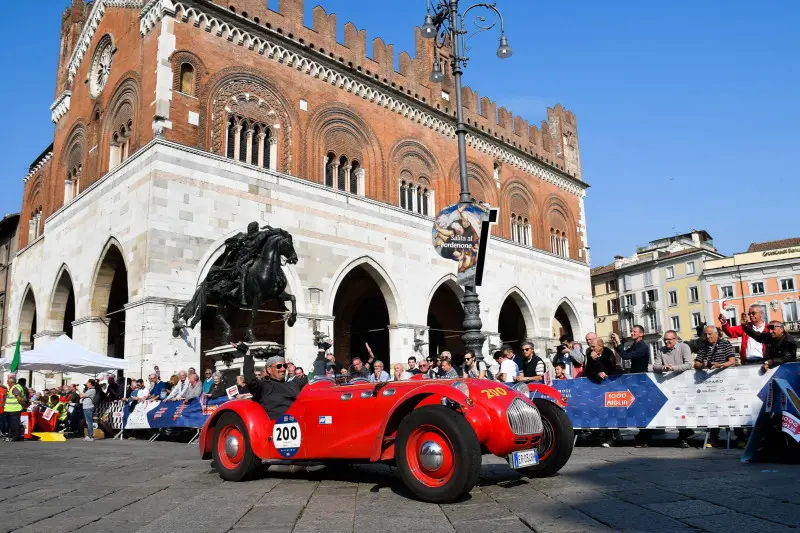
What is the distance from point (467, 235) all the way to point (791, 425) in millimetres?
5251

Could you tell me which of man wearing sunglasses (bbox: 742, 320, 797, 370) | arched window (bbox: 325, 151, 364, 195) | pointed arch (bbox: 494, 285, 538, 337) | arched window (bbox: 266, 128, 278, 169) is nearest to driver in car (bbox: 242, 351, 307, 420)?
man wearing sunglasses (bbox: 742, 320, 797, 370)

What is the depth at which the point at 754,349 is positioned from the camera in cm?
770

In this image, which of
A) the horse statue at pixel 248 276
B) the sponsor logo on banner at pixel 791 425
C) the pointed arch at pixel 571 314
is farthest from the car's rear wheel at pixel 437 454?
the pointed arch at pixel 571 314

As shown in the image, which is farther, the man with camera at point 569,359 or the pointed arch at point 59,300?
the pointed arch at point 59,300

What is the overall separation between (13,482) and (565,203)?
1003 inches

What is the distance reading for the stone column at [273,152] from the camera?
680 inches

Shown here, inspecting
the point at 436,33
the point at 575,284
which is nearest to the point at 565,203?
the point at 575,284

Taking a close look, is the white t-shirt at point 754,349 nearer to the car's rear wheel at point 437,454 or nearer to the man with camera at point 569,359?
the man with camera at point 569,359

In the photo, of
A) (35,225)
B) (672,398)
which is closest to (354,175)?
(35,225)

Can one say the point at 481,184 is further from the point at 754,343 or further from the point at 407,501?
the point at 407,501

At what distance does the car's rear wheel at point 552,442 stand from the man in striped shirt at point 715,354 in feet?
10.7

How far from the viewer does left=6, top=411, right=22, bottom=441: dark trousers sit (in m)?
12.6

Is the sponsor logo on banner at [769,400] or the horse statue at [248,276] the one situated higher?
the horse statue at [248,276]

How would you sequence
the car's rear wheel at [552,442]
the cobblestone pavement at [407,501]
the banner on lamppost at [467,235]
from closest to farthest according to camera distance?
the cobblestone pavement at [407,501] < the car's rear wheel at [552,442] < the banner on lamppost at [467,235]
